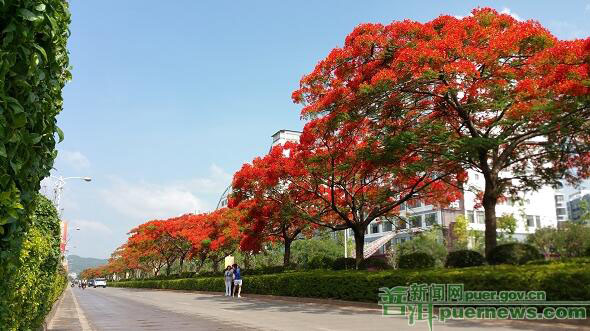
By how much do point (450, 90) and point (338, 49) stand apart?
14.4 ft

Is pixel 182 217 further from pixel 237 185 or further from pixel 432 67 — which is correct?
pixel 432 67

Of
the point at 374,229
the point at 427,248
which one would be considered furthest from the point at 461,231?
the point at 374,229

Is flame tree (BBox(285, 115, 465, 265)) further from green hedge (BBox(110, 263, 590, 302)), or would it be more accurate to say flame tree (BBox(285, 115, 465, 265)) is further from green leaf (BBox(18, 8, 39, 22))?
green leaf (BBox(18, 8, 39, 22))

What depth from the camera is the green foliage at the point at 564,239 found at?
52169 mm

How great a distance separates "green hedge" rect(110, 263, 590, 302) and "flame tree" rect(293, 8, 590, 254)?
10.7 feet

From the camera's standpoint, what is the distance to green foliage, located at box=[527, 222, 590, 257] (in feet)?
171

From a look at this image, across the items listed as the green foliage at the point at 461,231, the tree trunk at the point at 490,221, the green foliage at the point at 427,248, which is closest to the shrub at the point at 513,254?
the tree trunk at the point at 490,221

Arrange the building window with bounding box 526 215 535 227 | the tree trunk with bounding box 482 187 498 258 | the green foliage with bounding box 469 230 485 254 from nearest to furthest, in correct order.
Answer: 1. the tree trunk with bounding box 482 187 498 258
2. the green foliage with bounding box 469 230 485 254
3. the building window with bounding box 526 215 535 227

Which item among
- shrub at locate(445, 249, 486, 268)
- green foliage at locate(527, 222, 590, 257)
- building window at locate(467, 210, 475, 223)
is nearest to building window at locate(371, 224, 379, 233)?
building window at locate(467, 210, 475, 223)

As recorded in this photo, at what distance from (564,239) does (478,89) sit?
4552 centimetres

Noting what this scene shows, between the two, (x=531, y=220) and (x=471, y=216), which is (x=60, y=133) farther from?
(x=531, y=220)

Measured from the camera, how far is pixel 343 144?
21469mm

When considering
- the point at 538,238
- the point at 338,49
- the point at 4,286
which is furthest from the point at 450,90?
the point at 538,238

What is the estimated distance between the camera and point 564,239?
54031 mm
